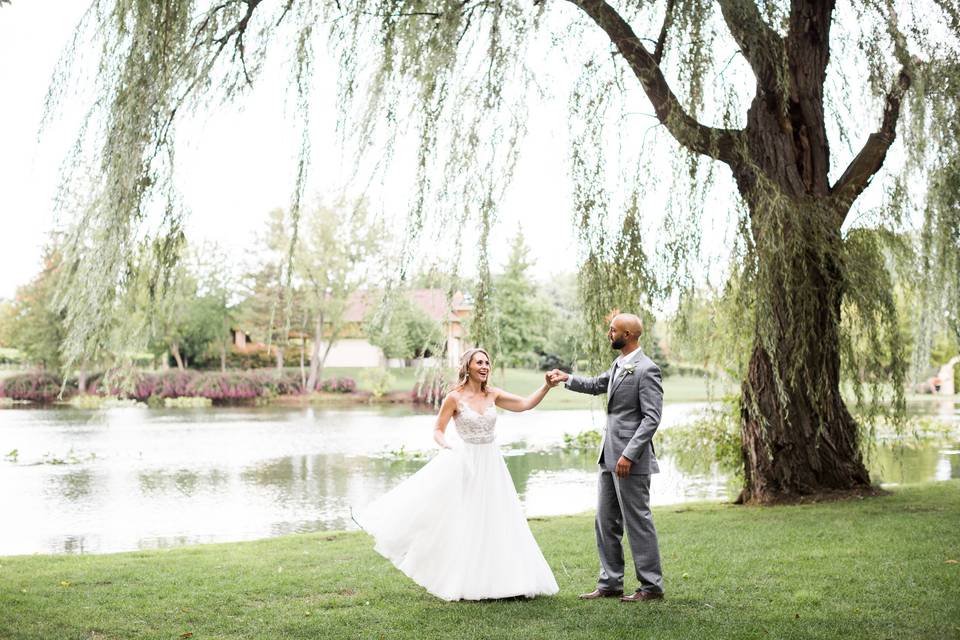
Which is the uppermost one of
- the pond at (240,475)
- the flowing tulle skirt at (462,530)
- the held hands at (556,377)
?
the held hands at (556,377)

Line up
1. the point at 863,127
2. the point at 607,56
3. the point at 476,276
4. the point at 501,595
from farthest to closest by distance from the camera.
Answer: the point at 863,127
the point at 607,56
the point at 476,276
the point at 501,595

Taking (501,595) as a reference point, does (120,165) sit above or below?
above

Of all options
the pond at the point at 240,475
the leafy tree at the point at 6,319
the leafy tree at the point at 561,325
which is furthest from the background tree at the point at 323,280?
the leafy tree at the point at 6,319

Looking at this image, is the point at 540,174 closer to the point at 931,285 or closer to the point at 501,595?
the point at 501,595

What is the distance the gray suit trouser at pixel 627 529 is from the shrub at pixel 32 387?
40379 mm

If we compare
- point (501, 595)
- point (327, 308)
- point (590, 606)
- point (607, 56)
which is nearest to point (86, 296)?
point (501, 595)

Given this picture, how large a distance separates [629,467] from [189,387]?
3944 centimetres

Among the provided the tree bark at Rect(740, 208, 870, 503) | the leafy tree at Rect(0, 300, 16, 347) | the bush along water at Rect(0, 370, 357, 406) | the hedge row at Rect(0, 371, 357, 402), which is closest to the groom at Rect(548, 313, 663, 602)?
the tree bark at Rect(740, 208, 870, 503)

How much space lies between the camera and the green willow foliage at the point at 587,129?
5.42m

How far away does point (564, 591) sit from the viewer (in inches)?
225

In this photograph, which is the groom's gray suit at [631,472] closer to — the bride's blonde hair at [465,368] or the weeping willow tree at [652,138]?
the bride's blonde hair at [465,368]

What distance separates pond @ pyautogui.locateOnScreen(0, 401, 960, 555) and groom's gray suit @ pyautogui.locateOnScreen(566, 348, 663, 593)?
11.8ft

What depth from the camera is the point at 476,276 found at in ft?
19.9

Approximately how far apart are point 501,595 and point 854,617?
5.96 ft
